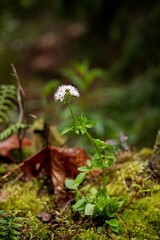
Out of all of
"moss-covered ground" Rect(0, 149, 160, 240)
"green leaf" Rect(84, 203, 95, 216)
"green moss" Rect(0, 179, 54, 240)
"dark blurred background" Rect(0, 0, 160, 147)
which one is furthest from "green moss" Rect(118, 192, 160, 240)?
A: "dark blurred background" Rect(0, 0, 160, 147)

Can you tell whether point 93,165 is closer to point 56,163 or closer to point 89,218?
point 89,218

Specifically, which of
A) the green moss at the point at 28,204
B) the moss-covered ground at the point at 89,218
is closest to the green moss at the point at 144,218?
the moss-covered ground at the point at 89,218

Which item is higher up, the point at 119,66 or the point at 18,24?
the point at 18,24

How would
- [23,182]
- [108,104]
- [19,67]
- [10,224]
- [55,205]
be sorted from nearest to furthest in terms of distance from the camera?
[10,224]
[55,205]
[23,182]
[108,104]
[19,67]

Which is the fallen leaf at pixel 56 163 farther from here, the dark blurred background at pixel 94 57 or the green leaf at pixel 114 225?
the dark blurred background at pixel 94 57

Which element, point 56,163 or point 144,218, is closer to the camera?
point 144,218

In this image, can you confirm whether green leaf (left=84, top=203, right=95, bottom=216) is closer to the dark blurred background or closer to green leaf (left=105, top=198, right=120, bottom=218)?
green leaf (left=105, top=198, right=120, bottom=218)

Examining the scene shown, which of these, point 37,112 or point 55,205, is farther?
point 37,112

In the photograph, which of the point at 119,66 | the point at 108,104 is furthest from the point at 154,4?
the point at 108,104

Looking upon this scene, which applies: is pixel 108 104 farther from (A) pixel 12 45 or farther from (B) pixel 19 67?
(A) pixel 12 45

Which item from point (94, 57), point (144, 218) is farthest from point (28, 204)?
point (94, 57)
